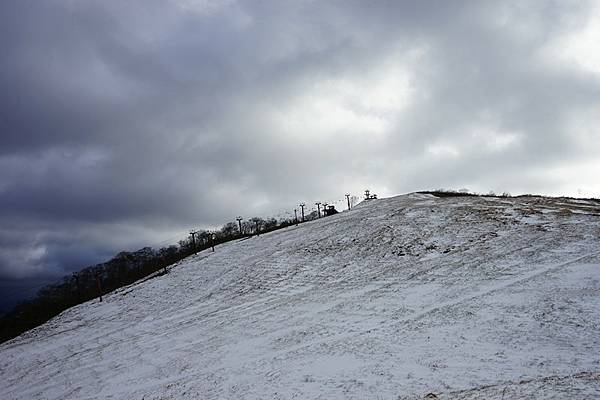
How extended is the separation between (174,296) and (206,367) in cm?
1264

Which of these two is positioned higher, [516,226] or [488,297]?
[516,226]

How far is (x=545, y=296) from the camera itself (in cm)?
1452

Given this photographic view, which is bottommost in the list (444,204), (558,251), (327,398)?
(327,398)

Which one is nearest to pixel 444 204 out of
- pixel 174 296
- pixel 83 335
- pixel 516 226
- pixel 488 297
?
pixel 516 226

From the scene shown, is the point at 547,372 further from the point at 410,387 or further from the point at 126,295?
the point at 126,295

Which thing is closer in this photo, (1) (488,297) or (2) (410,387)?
(2) (410,387)

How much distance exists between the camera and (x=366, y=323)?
14.9 m

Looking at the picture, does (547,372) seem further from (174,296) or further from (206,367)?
(174,296)

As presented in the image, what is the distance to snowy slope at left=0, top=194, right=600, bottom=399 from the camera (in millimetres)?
10641

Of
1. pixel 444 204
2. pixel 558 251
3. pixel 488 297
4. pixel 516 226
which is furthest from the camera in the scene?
pixel 444 204

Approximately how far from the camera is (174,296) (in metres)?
25.5

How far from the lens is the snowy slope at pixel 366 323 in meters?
10.6

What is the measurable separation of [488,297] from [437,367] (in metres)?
5.74

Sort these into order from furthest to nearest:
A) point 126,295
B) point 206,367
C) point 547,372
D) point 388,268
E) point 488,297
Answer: point 126,295, point 388,268, point 488,297, point 206,367, point 547,372
